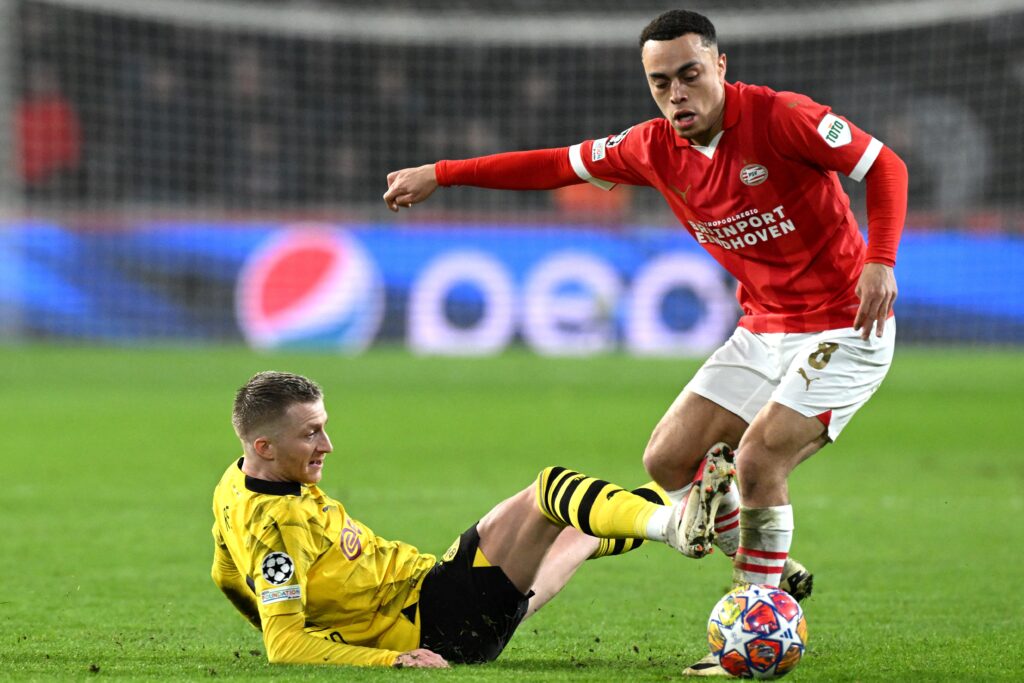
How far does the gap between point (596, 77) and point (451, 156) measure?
2.56m

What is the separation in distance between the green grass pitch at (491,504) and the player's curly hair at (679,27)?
80.9 inches

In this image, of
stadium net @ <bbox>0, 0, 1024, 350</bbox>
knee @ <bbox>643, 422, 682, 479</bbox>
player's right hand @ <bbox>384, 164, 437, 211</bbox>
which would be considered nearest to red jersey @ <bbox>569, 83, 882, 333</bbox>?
knee @ <bbox>643, 422, 682, 479</bbox>

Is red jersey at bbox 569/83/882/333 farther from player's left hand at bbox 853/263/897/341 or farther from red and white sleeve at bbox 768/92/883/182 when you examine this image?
player's left hand at bbox 853/263/897/341

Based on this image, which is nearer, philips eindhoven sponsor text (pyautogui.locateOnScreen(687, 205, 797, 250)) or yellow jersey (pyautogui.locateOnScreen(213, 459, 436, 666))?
yellow jersey (pyautogui.locateOnScreen(213, 459, 436, 666))

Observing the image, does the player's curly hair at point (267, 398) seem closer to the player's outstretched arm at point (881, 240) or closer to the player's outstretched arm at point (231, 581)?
the player's outstretched arm at point (231, 581)

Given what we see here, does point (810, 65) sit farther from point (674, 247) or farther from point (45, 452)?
point (45, 452)

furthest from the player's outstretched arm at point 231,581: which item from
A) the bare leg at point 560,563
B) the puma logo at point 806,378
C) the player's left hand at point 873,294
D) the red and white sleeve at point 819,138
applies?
the red and white sleeve at point 819,138

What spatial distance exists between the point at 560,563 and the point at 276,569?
1.02 meters

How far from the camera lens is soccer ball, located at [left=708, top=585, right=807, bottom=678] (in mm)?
4277

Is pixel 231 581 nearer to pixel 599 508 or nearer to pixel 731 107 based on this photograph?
pixel 599 508

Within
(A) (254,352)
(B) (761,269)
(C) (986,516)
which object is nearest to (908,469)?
(C) (986,516)

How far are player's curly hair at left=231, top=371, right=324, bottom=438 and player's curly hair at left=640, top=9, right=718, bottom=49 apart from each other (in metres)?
1.66

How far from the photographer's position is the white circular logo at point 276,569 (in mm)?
4285

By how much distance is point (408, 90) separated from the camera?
22062mm
